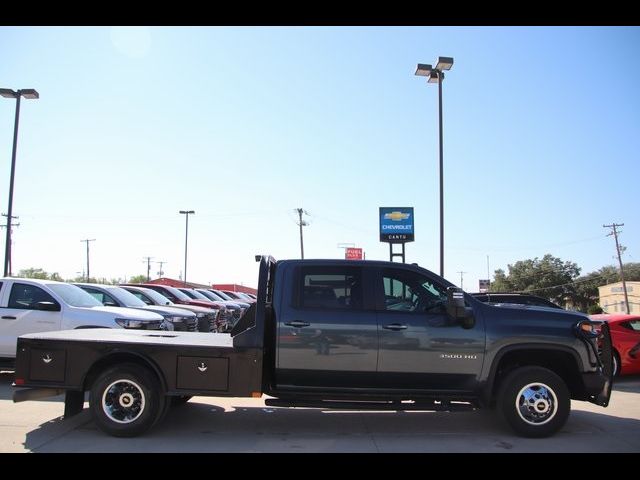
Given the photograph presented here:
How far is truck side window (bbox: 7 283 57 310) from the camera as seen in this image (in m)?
9.38

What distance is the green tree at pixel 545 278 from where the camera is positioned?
270 ft

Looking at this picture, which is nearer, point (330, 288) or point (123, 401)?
point (123, 401)

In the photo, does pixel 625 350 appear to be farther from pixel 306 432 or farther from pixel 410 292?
pixel 306 432

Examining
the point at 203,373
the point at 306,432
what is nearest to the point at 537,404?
the point at 306,432

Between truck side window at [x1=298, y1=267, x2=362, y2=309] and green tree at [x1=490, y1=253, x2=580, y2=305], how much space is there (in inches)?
3184

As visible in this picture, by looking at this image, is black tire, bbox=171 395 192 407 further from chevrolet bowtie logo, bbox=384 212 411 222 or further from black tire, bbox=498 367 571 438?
chevrolet bowtie logo, bbox=384 212 411 222

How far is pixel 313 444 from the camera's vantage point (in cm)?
591

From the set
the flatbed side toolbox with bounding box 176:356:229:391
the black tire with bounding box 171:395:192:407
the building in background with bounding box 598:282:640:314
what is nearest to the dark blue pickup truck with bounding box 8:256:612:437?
the flatbed side toolbox with bounding box 176:356:229:391

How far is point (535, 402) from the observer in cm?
613

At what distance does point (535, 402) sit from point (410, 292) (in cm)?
187
